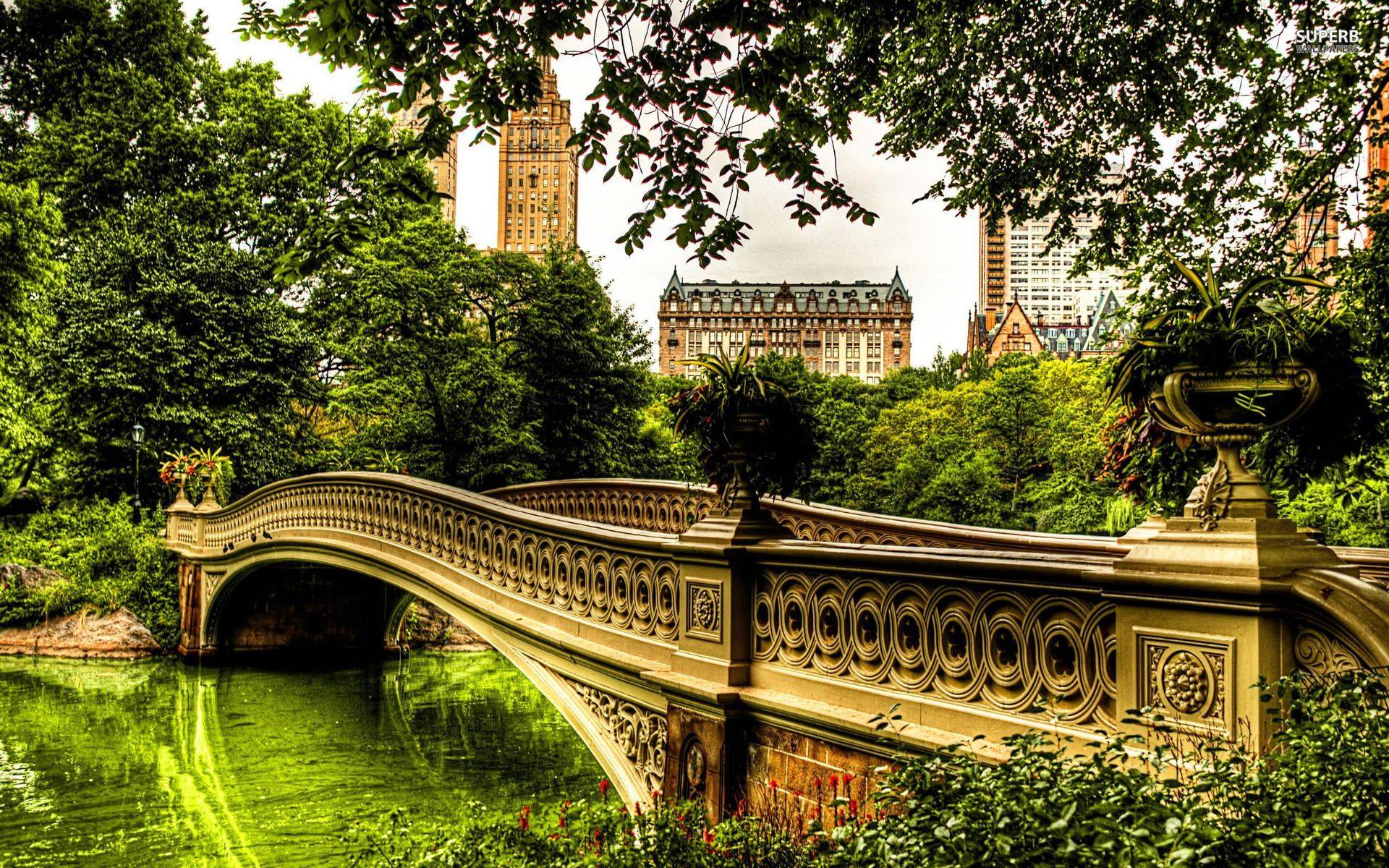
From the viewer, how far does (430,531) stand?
11.2 metres

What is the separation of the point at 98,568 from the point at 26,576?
4.30 ft

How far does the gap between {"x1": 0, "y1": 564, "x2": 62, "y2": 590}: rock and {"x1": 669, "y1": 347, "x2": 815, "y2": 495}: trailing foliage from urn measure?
1894 centimetres

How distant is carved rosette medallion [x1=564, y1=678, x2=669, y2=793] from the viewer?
6520mm

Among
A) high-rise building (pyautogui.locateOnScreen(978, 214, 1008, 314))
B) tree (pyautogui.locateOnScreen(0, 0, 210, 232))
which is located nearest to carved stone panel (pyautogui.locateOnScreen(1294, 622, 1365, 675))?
tree (pyautogui.locateOnScreen(0, 0, 210, 232))

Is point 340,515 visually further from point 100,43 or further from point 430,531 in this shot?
point 100,43

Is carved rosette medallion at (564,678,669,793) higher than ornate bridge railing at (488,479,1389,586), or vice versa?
ornate bridge railing at (488,479,1389,586)

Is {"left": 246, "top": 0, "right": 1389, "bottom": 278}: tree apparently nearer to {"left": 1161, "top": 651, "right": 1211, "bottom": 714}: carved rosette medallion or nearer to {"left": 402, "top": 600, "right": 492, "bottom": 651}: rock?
{"left": 1161, "top": 651, "right": 1211, "bottom": 714}: carved rosette medallion

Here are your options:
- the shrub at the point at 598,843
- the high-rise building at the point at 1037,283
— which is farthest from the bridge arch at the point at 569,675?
the high-rise building at the point at 1037,283

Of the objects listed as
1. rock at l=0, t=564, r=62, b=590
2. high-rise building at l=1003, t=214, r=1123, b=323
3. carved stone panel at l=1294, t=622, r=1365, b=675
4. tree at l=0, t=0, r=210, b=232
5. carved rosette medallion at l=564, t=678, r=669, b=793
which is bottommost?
rock at l=0, t=564, r=62, b=590

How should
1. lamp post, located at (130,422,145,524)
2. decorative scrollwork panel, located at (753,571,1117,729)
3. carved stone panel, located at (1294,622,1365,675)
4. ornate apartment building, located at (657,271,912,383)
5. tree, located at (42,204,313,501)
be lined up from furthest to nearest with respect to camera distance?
1. ornate apartment building, located at (657,271,912,383)
2. tree, located at (42,204,313,501)
3. lamp post, located at (130,422,145,524)
4. decorative scrollwork panel, located at (753,571,1117,729)
5. carved stone panel, located at (1294,622,1365,675)

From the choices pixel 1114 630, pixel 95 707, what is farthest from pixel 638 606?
pixel 95 707

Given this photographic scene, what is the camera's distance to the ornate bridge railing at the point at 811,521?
737cm

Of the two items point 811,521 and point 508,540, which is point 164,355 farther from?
point 811,521

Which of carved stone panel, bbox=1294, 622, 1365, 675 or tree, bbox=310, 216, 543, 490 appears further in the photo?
tree, bbox=310, 216, 543, 490
